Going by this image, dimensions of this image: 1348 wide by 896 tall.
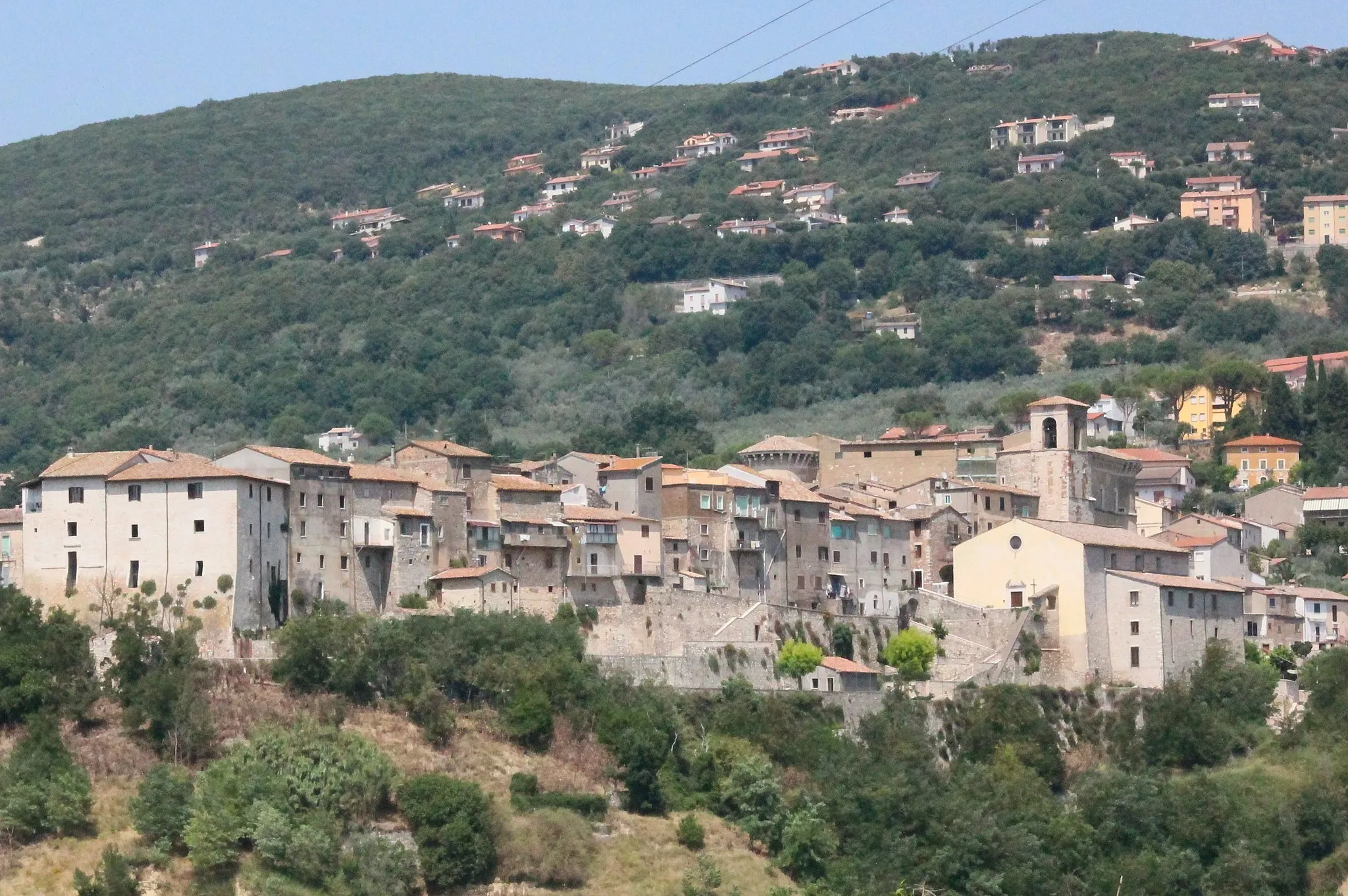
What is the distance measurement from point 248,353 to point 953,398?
5032cm

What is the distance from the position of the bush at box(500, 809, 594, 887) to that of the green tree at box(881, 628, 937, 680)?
14.5 meters

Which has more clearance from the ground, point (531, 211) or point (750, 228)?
point (531, 211)

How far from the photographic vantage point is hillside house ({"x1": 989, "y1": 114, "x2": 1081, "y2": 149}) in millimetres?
189500

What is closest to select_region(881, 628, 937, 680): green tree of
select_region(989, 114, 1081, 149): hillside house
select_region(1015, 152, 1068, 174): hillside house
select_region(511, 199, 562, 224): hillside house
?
select_region(1015, 152, 1068, 174): hillside house

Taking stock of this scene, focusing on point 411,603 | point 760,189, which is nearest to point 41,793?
point 411,603

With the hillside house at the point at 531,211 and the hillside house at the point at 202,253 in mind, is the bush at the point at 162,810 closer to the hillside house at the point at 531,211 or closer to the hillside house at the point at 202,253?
the hillside house at the point at 531,211

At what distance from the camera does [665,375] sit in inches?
5778

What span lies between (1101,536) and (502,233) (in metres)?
111

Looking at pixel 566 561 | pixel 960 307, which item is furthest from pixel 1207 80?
pixel 566 561

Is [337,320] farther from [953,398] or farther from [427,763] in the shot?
[427,763]

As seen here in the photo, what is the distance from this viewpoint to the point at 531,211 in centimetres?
19550

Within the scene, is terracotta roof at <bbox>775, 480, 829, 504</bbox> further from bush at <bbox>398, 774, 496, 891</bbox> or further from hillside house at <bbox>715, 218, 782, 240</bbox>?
hillside house at <bbox>715, 218, 782, 240</bbox>

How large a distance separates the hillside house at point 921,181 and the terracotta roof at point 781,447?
93181mm

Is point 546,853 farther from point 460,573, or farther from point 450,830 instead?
point 460,573
